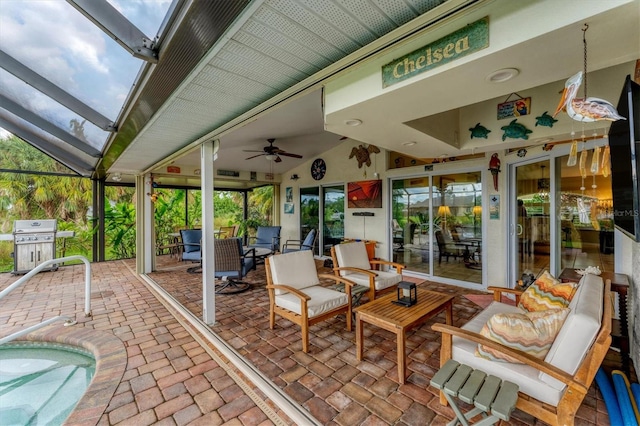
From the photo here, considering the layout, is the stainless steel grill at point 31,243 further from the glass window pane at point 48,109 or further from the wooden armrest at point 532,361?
the wooden armrest at point 532,361

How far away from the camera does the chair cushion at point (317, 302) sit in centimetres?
299

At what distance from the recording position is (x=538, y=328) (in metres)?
1.71

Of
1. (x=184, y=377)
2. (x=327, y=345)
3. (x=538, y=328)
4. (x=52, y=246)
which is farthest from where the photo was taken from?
(x=52, y=246)

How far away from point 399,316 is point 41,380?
11.9 feet

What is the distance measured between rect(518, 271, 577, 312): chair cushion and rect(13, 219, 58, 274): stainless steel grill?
943 cm

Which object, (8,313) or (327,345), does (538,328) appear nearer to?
(327,345)

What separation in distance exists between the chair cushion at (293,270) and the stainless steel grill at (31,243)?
679 cm

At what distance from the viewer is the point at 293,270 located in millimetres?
3566

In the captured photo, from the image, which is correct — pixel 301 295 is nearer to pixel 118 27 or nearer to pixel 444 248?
pixel 118 27

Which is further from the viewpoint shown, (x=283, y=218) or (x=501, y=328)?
(x=283, y=218)

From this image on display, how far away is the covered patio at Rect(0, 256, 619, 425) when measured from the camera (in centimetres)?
199

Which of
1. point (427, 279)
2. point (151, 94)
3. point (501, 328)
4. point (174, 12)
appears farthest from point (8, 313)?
point (427, 279)

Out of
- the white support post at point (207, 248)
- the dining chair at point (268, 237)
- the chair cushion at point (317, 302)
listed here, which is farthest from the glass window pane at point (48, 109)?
the dining chair at point (268, 237)

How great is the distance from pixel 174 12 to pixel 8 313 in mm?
5074
